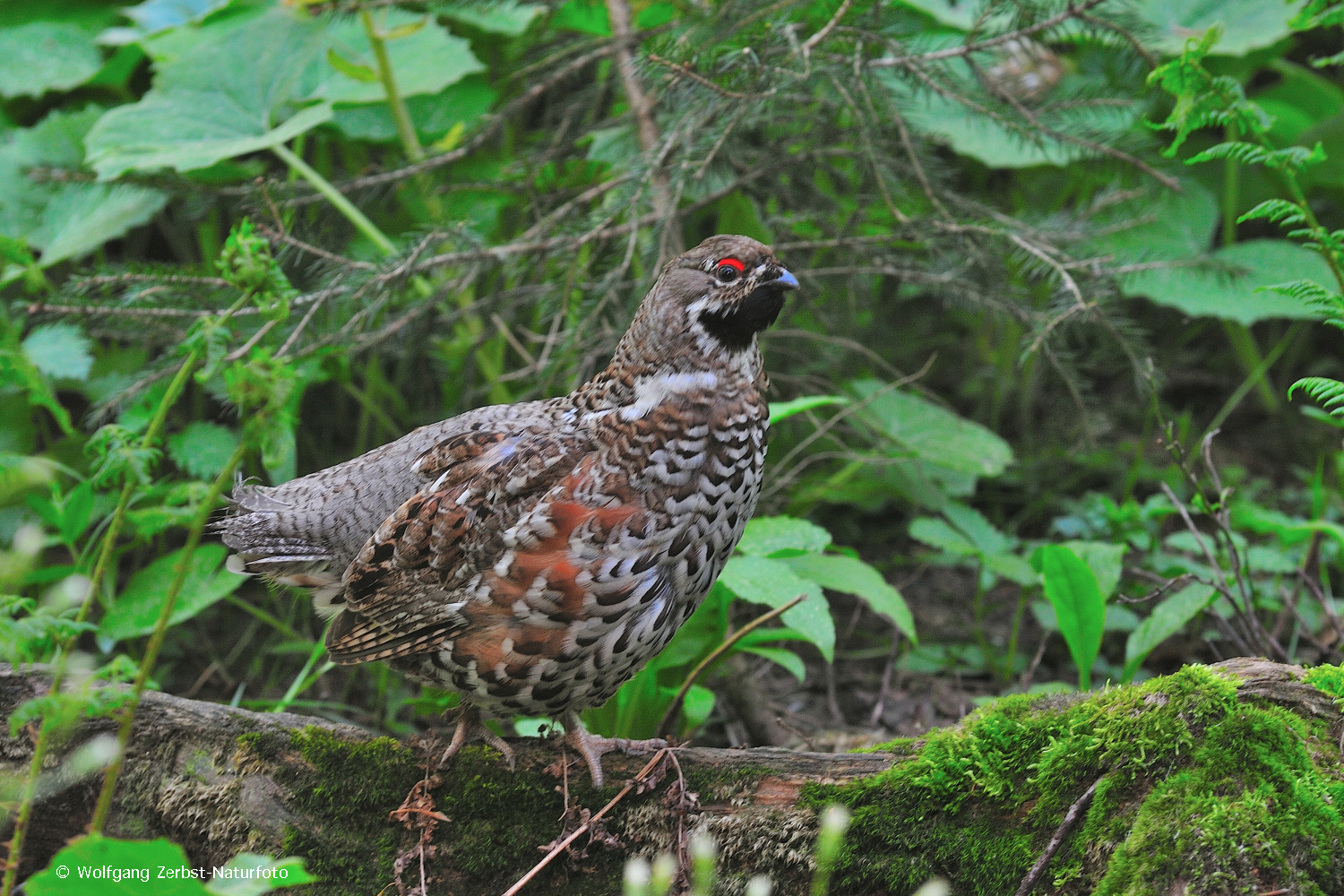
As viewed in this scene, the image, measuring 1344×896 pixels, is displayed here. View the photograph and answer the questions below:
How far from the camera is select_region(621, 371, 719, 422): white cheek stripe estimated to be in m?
2.67

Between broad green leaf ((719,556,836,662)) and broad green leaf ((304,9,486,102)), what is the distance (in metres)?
2.58

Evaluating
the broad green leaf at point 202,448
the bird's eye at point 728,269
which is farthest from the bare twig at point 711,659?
the broad green leaf at point 202,448

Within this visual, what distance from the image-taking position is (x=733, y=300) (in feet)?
8.83

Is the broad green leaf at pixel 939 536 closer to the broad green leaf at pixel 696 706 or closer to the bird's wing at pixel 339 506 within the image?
the broad green leaf at pixel 696 706

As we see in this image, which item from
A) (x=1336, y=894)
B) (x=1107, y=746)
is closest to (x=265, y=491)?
(x=1107, y=746)

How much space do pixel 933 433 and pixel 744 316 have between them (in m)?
1.97

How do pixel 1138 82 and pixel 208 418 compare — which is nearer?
pixel 1138 82

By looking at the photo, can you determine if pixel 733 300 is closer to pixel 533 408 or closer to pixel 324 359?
pixel 533 408

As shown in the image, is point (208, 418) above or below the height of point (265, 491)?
below

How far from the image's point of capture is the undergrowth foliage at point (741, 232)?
360 centimetres

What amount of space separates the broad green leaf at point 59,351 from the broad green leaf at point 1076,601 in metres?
3.57

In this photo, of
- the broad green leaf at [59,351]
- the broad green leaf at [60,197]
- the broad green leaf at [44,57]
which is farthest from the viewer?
the broad green leaf at [44,57]

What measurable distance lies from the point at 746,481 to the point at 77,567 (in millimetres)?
2595

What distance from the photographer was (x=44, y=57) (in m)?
4.85
